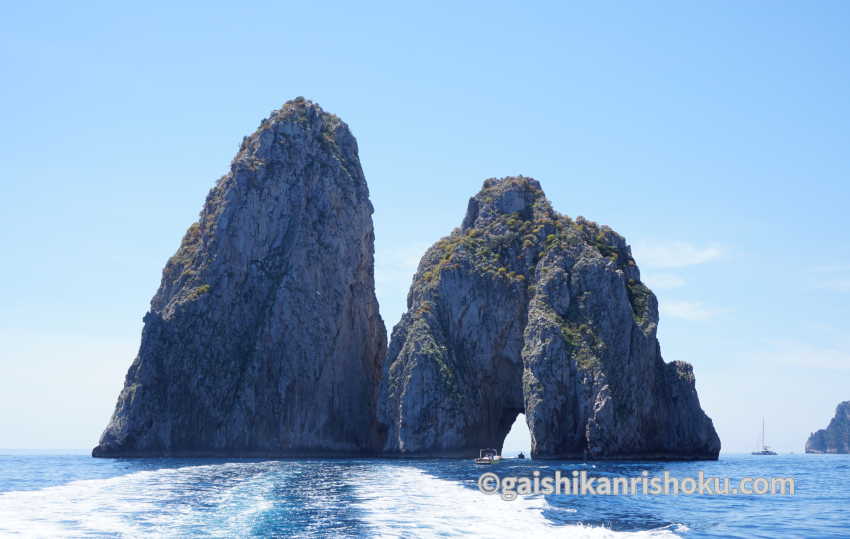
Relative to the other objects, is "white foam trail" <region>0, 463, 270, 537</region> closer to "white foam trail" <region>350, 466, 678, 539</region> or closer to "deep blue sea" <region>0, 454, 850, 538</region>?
"deep blue sea" <region>0, 454, 850, 538</region>

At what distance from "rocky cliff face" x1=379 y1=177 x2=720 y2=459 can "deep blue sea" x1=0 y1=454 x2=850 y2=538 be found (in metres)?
44.8

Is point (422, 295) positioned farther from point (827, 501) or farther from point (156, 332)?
point (827, 501)

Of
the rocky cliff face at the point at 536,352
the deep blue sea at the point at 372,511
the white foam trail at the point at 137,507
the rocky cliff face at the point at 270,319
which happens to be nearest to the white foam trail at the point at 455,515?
the deep blue sea at the point at 372,511

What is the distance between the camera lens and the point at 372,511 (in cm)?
4656

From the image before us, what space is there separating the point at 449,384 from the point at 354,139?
182ft

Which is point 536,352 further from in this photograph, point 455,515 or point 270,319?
point 455,515

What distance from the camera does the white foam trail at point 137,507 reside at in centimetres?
4022

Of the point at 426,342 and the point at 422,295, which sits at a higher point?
the point at 422,295

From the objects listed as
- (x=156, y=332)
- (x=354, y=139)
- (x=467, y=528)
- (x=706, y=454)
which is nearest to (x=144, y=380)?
(x=156, y=332)

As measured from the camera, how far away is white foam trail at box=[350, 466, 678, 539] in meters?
39.3

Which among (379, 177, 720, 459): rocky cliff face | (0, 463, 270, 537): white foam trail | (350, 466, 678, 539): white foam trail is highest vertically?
(379, 177, 720, 459): rocky cliff face

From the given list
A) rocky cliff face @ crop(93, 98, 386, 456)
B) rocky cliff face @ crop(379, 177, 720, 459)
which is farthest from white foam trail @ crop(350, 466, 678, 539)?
rocky cliff face @ crop(93, 98, 386, 456)

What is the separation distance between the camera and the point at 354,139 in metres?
154

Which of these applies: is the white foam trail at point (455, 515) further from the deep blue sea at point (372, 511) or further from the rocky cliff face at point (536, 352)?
the rocky cliff face at point (536, 352)
